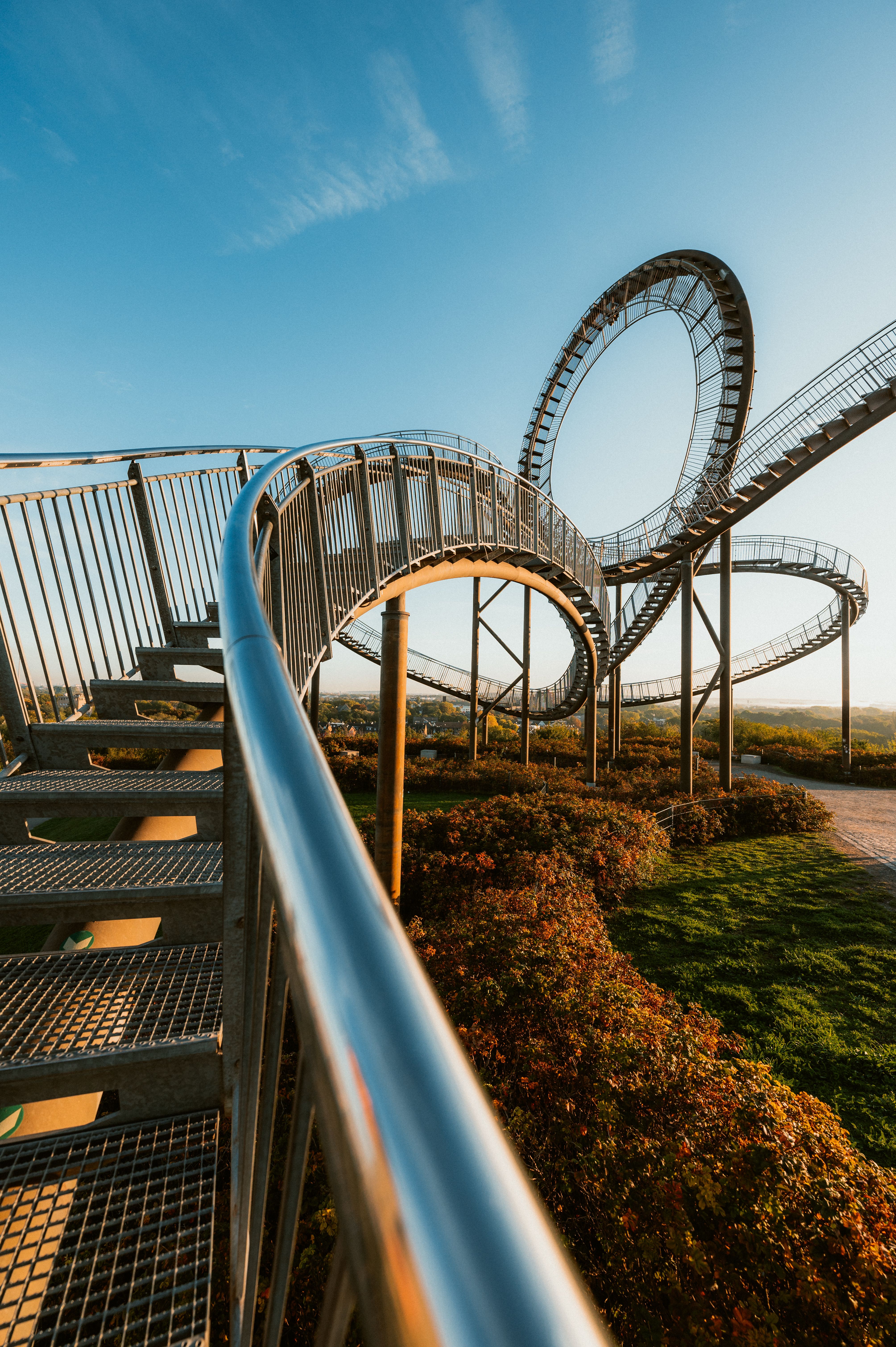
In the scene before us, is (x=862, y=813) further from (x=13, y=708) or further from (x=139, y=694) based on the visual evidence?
(x=13, y=708)

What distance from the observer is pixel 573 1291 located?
31 cm

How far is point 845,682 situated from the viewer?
22.5 meters

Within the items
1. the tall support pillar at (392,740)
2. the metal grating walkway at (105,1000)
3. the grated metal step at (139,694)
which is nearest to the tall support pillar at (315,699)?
the tall support pillar at (392,740)

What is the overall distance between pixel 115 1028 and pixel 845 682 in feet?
84.8

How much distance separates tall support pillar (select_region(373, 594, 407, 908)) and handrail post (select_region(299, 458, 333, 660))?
1527 mm

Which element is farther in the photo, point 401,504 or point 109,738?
point 401,504

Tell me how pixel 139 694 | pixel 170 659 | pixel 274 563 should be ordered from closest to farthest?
pixel 274 563 → pixel 139 694 → pixel 170 659

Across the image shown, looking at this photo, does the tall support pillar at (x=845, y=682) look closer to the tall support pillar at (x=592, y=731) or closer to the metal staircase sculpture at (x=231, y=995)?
the tall support pillar at (x=592, y=731)

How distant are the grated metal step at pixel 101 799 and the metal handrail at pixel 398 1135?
1878 mm

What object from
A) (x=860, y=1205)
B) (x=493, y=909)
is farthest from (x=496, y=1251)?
(x=493, y=909)

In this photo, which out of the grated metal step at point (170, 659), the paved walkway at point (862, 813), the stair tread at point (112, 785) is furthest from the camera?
the paved walkway at point (862, 813)

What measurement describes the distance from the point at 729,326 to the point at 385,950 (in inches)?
733

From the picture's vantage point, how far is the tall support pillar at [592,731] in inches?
634

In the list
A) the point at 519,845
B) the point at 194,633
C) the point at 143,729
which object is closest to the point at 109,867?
the point at 143,729
